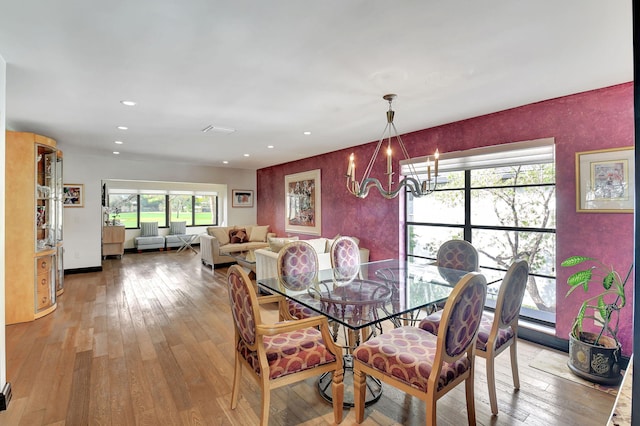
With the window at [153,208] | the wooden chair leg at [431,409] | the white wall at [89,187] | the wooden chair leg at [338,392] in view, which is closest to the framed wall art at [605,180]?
the wooden chair leg at [431,409]

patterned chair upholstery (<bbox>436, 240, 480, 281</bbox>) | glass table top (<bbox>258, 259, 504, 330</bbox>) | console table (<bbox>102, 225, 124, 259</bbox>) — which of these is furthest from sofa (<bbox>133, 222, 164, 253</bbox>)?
patterned chair upholstery (<bbox>436, 240, 480, 281</bbox>)

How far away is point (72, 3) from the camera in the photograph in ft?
5.16

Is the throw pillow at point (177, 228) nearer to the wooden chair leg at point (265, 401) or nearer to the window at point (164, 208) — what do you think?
the window at point (164, 208)

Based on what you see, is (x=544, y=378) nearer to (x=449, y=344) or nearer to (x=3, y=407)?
(x=449, y=344)

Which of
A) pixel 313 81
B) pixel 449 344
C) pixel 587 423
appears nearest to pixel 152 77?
pixel 313 81

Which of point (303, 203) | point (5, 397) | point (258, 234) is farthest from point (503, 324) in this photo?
point (258, 234)

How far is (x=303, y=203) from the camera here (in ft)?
22.2

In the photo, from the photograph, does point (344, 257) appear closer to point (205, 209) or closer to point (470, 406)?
point (470, 406)

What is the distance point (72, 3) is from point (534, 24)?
246cm

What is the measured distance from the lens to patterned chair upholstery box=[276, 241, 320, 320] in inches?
106

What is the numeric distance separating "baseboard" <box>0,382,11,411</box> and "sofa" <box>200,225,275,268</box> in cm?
436

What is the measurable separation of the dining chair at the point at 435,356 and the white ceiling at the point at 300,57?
146 cm

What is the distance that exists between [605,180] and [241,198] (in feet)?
25.1

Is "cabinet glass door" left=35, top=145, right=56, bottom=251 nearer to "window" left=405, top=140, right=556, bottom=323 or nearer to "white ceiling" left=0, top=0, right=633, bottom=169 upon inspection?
"white ceiling" left=0, top=0, right=633, bottom=169
